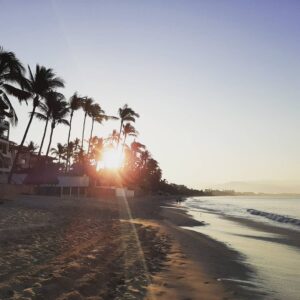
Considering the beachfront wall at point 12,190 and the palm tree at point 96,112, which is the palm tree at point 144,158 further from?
the beachfront wall at point 12,190

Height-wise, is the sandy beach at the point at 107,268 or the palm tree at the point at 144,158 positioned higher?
the palm tree at the point at 144,158

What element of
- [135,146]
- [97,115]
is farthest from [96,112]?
[135,146]

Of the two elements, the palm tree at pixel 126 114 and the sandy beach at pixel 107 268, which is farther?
the palm tree at pixel 126 114

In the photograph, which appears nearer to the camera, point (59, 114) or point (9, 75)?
point (9, 75)

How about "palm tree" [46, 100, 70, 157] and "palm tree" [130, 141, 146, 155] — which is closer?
"palm tree" [46, 100, 70, 157]

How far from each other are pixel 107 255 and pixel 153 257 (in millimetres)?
1263

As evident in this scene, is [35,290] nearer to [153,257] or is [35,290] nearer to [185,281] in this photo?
[185,281]

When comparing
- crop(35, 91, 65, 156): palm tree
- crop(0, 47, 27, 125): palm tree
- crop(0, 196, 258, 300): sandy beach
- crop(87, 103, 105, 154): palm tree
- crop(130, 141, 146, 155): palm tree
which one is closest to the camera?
crop(0, 196, 258, 300): sandy beach

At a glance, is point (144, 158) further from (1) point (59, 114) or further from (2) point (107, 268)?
(2) point (107, 268)

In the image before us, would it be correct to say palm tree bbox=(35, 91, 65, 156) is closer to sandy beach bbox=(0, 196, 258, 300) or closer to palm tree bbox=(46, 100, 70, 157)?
palm tree bbox=(46, 100, 70, 157)

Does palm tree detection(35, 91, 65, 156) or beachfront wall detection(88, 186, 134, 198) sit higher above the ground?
palm tree detection(35, 91, 65, 156)

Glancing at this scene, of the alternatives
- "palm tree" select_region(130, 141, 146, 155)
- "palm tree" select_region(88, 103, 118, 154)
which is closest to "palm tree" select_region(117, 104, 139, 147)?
"palm tree" select_region(88, 103, 118, 154)

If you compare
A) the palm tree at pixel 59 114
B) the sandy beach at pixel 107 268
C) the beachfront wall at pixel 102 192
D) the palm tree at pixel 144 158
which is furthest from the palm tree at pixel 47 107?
the palm tree at pixel 144 158

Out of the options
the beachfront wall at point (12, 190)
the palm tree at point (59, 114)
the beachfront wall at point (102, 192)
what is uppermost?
the palm tree at point (59, 114)
